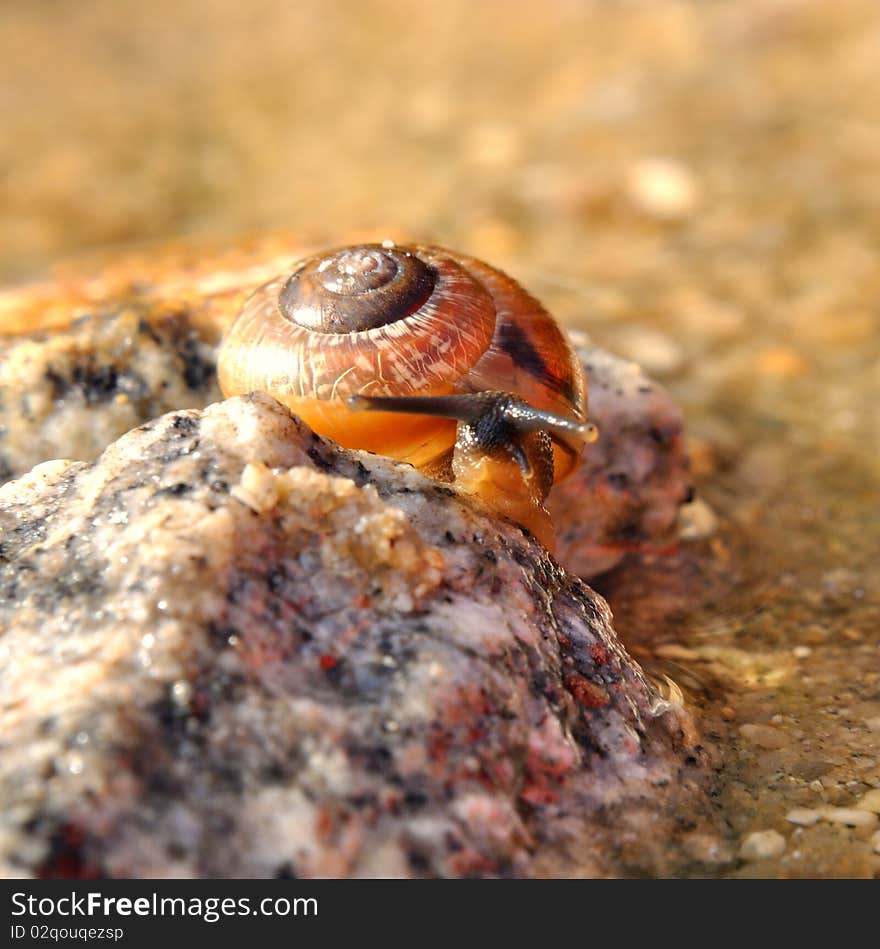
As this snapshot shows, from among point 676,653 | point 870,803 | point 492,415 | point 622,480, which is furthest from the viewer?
point 622,480

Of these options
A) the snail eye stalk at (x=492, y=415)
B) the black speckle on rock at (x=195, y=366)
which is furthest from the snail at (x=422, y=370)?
the black speckle on rock at (x=195, y=366)

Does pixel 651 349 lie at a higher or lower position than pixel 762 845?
lower

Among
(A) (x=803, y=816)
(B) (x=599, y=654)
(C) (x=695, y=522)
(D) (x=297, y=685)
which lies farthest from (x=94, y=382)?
(A) (x=803, y=816)

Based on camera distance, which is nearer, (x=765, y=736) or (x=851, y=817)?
(x=851, y=817)

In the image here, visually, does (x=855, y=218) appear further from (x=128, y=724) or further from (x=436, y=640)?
(x=128, y=724)

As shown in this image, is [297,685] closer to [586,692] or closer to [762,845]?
[586,692]

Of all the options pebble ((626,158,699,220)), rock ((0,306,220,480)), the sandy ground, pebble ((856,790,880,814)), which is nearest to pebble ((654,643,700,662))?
the sandy ground

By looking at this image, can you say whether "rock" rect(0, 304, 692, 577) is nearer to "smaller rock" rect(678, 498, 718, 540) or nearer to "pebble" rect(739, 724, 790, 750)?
"smaller rock" rect(678, 498, 718, 540)

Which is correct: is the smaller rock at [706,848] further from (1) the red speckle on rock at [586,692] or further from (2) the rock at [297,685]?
(1) the red speckle on rock at [586,692]
